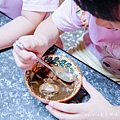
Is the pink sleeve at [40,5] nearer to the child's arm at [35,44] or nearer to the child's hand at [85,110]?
the child's arm at [35,44]

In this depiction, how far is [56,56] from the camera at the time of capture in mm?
743

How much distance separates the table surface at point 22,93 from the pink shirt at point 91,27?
11cm

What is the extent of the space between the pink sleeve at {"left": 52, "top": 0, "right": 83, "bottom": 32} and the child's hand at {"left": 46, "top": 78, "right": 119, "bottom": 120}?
0.25m

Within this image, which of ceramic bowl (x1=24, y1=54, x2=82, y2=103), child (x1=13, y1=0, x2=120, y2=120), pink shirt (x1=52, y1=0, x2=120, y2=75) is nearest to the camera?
child (x1=13, y1=0, x2=120, y2=120)

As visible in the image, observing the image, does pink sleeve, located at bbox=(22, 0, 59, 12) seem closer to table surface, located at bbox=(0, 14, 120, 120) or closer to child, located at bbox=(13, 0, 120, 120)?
child, located at bbox=(13, 0, 120, 120)

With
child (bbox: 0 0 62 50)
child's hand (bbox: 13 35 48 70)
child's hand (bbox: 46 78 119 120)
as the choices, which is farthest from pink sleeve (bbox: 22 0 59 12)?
child's hand (bbox: 46 78 119 120)

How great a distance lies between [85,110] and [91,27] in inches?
10.5

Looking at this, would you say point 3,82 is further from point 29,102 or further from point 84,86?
point 84,86

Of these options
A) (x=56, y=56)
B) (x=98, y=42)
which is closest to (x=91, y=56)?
(x=98, y=42)

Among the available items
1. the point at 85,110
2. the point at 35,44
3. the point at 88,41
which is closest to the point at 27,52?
the point at 35,44

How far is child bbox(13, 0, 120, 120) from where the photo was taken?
552mm

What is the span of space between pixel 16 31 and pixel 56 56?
0.56ft

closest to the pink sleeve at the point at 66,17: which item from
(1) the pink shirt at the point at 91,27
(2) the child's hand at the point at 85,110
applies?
(1) the pink shirt at the point at 91,27

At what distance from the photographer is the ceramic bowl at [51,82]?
671 millimetres
